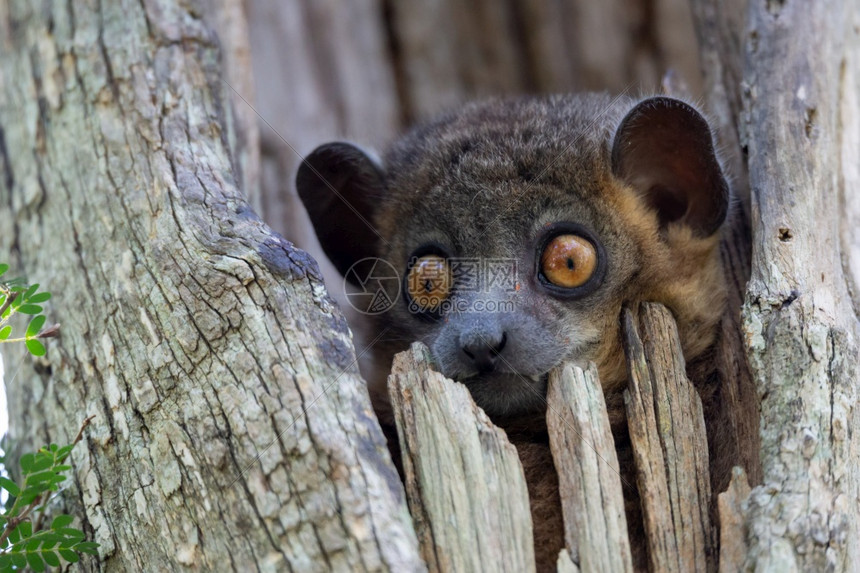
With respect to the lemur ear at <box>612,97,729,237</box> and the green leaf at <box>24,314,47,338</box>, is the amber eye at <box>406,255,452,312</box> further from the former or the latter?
the green leaf at <box>24,314,47,338</box>

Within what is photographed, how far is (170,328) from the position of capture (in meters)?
2.99

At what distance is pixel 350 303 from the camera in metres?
4.71

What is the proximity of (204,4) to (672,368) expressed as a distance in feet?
8.84

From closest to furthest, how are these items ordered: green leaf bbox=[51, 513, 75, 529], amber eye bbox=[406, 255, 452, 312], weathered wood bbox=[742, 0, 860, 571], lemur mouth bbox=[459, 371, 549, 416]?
weathered wood bbox=[742, 0, 860, 571]
green leaf bbox=[51, 513, 75, 529]
lemur mouth bbox=[459, 371, 549, 416]
amber eye bbox=[406, 255, 452, 312]

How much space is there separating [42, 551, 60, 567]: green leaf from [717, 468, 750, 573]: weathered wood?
2028 mm

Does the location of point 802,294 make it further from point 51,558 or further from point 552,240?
point 51,558

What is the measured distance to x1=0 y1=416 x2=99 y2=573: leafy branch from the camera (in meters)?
2.72

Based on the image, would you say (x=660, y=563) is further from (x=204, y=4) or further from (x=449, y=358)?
(x=204, y=4)

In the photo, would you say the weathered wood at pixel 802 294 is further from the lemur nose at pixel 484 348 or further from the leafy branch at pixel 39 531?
the leafy branch at pixel 39 531

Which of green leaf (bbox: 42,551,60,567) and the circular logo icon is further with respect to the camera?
the circular logo icon

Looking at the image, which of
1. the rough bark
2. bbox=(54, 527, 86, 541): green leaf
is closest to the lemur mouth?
the rough bark

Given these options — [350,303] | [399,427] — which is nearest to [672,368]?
[399,427]

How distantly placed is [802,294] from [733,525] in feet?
2.77

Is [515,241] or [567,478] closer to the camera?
[567,478]
